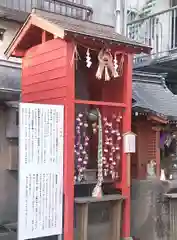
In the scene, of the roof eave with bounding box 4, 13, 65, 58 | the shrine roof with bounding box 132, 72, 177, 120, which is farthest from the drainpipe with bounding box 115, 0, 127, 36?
the roof eave with bounding box 4, 13, 65, 58

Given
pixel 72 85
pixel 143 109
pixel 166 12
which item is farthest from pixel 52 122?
pixel 166 12

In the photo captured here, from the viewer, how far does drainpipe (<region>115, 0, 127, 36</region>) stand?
13.5 metres

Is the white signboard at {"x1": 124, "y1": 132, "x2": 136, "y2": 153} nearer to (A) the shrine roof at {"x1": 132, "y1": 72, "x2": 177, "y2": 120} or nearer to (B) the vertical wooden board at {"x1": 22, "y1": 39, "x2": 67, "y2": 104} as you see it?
(A) the shrine roof at {"x1": 132, "y1": 72, "x2": 177, "y2": 120}

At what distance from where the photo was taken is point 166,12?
45.7ft

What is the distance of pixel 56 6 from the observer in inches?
465

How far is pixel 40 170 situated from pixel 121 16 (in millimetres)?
7941

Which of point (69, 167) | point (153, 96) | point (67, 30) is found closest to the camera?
point (67, 30)

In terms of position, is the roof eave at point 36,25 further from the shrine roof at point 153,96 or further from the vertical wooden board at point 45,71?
the shrine roof at point 153,96

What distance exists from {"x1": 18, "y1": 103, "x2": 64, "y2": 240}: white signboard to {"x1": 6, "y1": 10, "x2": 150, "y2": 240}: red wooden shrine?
190 millimetres

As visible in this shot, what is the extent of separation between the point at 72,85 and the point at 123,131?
1720 millimetres

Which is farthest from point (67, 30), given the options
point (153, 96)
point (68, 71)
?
point (153, 96)

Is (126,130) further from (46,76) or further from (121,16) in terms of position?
(121,16)

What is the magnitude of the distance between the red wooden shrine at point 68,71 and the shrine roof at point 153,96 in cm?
102

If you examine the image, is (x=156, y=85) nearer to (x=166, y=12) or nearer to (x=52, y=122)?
(x=166, y=12)
